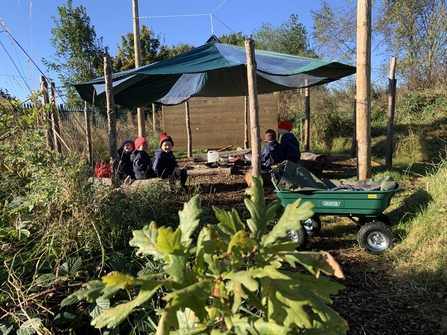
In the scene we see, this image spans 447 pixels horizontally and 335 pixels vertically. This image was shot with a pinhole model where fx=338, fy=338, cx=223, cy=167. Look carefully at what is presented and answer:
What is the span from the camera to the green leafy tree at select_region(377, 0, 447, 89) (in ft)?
46.5

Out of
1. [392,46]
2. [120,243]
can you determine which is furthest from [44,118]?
[392,46]

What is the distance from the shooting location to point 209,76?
873cm

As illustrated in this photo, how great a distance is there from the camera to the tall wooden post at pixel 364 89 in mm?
5496

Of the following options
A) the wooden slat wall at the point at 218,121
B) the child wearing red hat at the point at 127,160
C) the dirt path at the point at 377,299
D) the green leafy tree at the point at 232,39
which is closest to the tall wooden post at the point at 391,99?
the dirt path at the point at 377,299

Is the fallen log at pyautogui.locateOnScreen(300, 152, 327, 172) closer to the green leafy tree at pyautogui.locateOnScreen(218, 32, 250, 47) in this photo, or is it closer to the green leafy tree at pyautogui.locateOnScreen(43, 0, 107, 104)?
the green leafy tree at pyautogui.locateOnScreen(43, 0, 107, 104)

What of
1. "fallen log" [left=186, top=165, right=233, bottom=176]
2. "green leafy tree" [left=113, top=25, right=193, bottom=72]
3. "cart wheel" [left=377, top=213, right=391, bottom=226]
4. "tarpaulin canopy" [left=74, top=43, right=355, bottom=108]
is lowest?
"cart wheel" [left=377, top=213, right=391, bottom=226]

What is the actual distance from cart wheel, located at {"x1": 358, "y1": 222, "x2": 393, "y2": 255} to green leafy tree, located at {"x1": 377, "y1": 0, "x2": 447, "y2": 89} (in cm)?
1252

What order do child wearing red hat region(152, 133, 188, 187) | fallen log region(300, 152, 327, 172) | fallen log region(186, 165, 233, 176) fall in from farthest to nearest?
fallen log region(300, 152, 327, 172) → fallen log region(186, 165, 233, 176) → child wearing red hat region(152, 133, 188, 187)

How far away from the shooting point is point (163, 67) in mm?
5469

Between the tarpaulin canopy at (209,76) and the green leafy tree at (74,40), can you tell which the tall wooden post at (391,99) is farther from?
the green leafy tree at (74,40)

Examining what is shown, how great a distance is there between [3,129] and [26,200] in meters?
0.87

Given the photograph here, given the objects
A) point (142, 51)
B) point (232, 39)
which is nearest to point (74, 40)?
point (142, 51)

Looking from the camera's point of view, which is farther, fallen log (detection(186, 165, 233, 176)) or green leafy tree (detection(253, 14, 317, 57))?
green leafy tree (detection(253, 14, 317, 57))

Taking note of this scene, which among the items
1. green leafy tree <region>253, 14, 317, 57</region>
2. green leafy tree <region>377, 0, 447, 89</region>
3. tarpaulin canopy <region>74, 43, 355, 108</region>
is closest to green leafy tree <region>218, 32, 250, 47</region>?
green leafy tree <region>253, 14, 317, 57</region>
